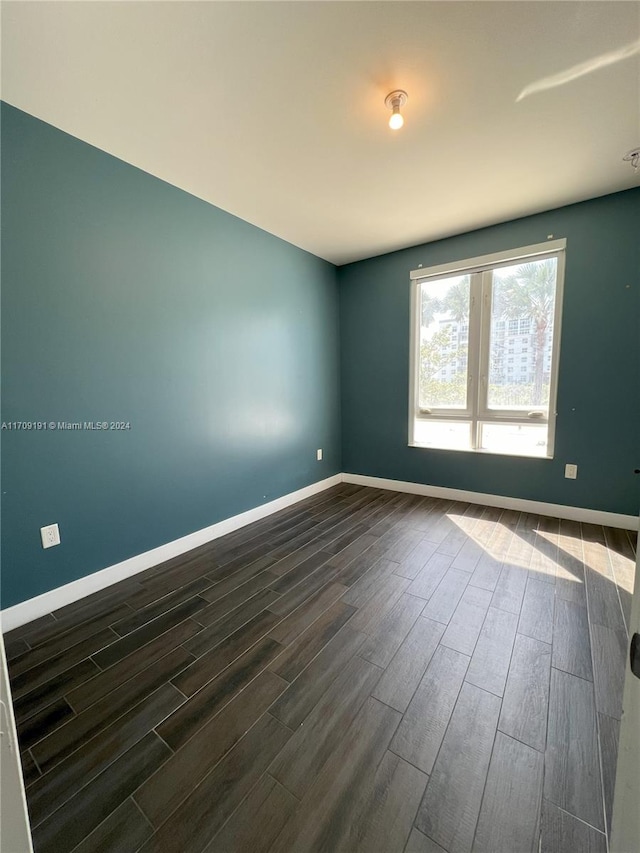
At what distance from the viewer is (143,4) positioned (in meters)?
1.23

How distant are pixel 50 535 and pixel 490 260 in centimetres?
386

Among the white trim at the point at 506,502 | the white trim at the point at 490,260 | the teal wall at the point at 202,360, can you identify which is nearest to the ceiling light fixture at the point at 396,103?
the teal wall at the point at 202,360

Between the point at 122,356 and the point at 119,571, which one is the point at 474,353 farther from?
the point at 119,571

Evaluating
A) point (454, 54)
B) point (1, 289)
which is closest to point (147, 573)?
point (1, 289)

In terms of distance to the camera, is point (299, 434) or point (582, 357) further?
point (299, 434)

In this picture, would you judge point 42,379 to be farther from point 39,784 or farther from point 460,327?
point 460,327

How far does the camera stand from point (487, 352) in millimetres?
3139

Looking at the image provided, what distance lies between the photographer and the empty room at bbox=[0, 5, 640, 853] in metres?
1.03

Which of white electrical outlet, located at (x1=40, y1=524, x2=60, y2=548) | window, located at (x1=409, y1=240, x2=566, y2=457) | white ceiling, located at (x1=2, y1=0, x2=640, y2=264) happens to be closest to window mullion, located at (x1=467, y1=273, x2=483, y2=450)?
window, located at (x1=409, y1=240, x2=566, y2=457)

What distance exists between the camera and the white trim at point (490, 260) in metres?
2.77

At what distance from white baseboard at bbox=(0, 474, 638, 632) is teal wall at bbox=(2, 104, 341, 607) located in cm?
6

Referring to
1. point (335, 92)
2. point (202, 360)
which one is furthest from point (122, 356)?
point (335, 92)

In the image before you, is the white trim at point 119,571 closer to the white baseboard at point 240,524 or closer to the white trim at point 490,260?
the white baseboard at point 240,524

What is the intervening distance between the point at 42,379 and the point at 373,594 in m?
2.15
